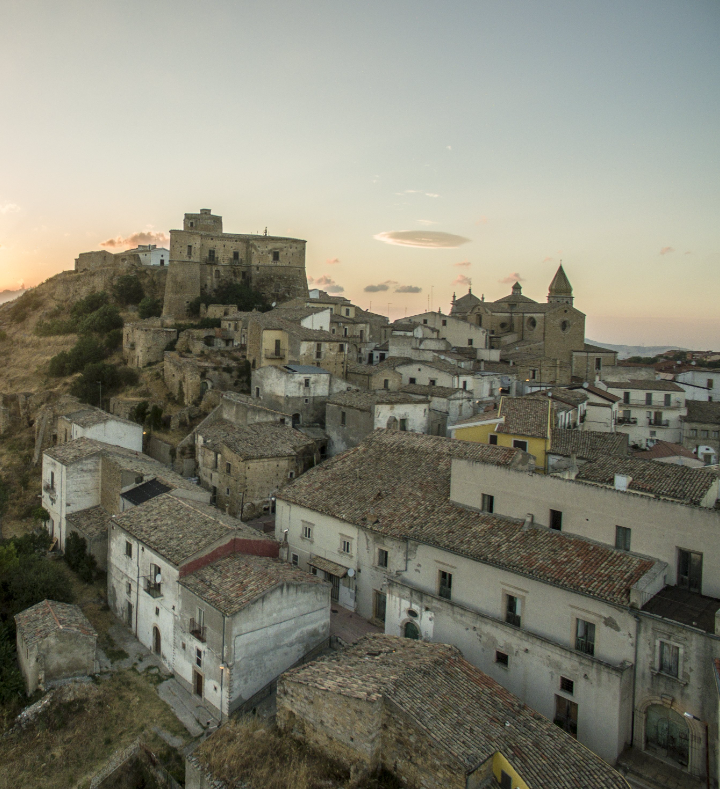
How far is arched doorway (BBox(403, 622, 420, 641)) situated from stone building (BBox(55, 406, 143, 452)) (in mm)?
18744

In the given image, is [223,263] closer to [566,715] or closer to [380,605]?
[380,605]

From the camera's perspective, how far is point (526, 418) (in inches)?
898

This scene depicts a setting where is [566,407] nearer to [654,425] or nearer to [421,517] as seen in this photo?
[654,425]

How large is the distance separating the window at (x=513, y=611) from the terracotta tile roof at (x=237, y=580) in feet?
17.0

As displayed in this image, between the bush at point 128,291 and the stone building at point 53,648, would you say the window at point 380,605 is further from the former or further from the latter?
the bush at point 128,291

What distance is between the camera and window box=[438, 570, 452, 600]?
58.4ft

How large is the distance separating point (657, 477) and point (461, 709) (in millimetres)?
9535

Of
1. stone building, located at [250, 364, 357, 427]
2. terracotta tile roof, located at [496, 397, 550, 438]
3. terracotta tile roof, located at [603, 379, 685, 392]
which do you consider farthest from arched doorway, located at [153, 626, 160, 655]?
terracotta tile roof, located at [603, 379, 685, 392]

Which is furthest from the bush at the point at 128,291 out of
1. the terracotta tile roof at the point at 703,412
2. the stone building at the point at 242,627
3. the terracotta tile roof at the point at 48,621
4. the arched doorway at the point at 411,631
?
the arched doorway at the point at 411,631

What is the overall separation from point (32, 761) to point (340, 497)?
1136 cm

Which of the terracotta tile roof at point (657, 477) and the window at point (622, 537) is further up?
the terracotta tile roof at point (657, 477)

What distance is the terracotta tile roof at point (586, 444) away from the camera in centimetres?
2411

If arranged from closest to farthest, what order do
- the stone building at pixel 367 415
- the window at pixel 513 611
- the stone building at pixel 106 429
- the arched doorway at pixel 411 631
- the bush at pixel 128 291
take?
the window at pixel 513 611 → the arched doorway at pixel 411 631 → the stone building at pixel 367 415 → the stone building at pixel 106 429 → the bush at pixel 128 291

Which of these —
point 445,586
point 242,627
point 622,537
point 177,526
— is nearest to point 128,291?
point 177,526
